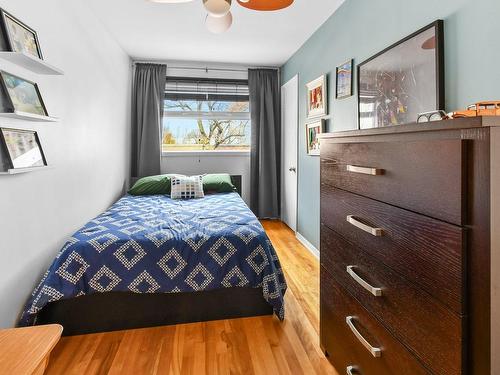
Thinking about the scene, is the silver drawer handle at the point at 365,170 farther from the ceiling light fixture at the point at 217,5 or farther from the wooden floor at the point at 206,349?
the ceiling light fixture at the point at 217,5

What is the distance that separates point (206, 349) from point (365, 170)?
1360 millimetres

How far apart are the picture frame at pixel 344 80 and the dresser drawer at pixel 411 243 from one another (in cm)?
155

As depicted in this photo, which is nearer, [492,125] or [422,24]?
[492,125]

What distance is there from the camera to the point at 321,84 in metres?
3.10

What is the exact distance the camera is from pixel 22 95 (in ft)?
5.53

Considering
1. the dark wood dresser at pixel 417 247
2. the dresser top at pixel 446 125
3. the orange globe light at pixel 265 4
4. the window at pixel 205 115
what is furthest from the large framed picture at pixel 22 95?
the window at pixel 205 115

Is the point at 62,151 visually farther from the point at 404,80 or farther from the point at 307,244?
the point at 307,244

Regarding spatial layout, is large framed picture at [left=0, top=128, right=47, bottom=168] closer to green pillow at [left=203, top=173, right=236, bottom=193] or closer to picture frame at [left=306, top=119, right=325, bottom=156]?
green pillow at [left=203, top=173, right=236, bottom=193]

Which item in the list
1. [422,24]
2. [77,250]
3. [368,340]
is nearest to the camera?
[368,340]

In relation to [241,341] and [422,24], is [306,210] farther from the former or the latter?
[422,24]

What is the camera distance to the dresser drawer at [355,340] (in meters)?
1.01

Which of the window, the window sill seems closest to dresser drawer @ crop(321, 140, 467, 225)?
the window sill

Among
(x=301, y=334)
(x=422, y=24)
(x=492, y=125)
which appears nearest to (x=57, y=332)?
(x=492, y=125)

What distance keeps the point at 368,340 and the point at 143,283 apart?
4.32 ft
